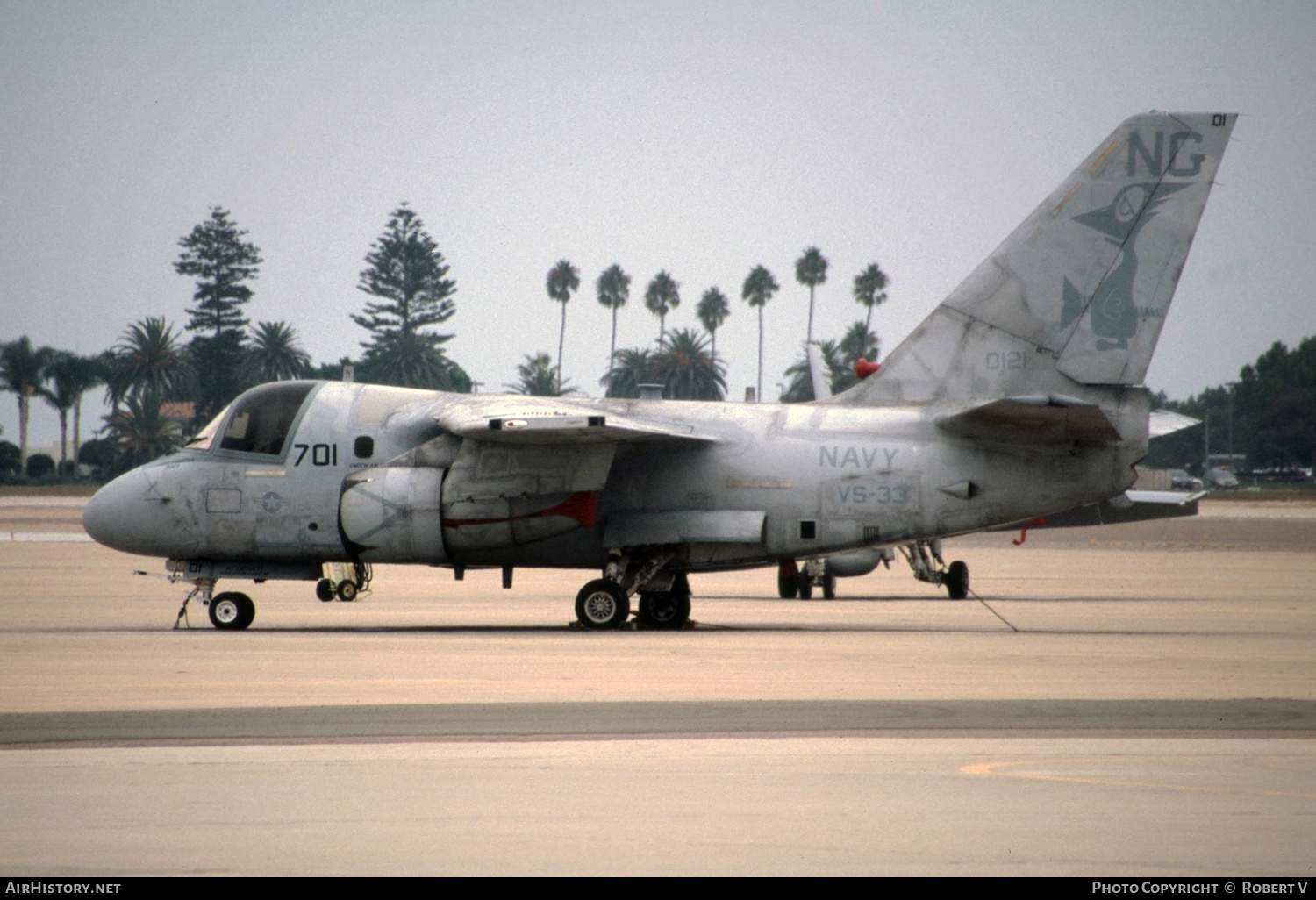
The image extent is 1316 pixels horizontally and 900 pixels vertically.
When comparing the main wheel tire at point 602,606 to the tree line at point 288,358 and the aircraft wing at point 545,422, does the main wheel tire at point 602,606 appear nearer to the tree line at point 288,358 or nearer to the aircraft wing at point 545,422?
the aircraft wing at point 545,422

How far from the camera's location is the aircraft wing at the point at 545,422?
20.4m

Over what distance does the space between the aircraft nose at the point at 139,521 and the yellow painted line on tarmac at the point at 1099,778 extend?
50.2 ft

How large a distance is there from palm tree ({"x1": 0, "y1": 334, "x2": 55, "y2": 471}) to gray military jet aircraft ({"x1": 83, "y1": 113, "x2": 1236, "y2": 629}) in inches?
6198

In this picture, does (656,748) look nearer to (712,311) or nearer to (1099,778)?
(1099,778)

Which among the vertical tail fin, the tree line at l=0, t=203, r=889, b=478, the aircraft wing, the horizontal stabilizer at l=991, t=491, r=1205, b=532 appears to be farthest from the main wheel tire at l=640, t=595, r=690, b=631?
→ the tree line at l=0, t=203, r=889, b=478

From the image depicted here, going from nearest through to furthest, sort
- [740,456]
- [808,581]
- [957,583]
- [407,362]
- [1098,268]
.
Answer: [1098,268]
[740,456]
[957,583]
[808,581]
[407,362]

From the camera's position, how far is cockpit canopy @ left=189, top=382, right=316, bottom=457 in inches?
883

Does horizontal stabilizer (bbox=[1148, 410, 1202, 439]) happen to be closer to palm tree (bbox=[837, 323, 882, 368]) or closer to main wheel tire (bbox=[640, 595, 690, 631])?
main wheel tire (bbox=[640, 595, 690, 631])

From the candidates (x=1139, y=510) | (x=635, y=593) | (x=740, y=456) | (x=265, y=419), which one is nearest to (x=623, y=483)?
(x=635, y=593)

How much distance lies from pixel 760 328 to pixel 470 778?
134709mm

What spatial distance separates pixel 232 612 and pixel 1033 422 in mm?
11239

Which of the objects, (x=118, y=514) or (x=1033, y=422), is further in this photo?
(x=118, y=514)

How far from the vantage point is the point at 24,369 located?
171 metres

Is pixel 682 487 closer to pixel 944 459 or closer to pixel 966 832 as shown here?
pixel 944 459
